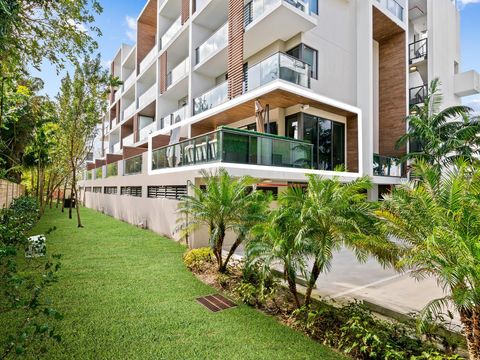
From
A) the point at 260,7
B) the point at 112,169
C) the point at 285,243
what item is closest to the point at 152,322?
the point at 285,243

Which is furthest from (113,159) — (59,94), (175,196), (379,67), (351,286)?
(351,286)

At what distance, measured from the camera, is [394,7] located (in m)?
17.7

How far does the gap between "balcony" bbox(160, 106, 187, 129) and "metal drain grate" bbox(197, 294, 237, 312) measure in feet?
47.4

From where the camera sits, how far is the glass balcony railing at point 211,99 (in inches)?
601

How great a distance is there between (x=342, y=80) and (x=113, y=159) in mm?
21690

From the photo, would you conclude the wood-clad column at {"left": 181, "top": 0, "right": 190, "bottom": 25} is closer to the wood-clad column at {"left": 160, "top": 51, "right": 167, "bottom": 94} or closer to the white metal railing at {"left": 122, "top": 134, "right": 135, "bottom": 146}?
the wood-clad column at {"left": 160, "top": 51, "right": 167, "bottom": 94}

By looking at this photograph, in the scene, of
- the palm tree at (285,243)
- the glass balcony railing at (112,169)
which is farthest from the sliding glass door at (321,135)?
the glass balcony railing at (112,169)

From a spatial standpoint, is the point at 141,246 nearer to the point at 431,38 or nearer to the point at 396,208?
the point at 396,208

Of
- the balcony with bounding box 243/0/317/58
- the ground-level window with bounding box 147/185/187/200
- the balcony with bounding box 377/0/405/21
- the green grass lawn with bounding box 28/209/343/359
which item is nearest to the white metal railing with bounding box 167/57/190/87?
the balcony with bounding box 243/0/317/58

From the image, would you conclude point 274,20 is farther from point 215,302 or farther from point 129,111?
point 129,111

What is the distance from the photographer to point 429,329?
4.20m

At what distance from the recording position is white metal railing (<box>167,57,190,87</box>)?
19295 millimetres

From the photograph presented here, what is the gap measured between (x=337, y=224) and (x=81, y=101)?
16163 millimetres

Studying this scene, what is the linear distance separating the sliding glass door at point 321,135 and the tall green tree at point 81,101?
999cm
